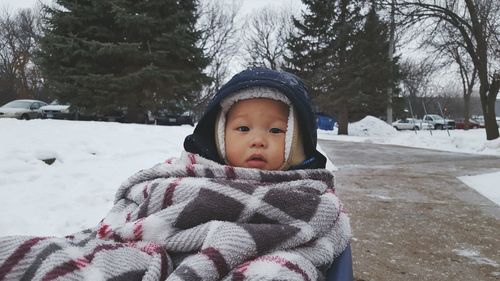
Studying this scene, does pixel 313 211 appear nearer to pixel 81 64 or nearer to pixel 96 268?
pixel 96 268

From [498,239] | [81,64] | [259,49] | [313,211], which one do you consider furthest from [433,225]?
[259,49]

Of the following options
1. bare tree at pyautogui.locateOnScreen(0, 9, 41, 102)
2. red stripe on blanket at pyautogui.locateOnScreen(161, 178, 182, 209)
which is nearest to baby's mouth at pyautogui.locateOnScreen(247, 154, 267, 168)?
red stripe on blanket at pyautogui.locateOnScreen(161, 178, 182, 209)

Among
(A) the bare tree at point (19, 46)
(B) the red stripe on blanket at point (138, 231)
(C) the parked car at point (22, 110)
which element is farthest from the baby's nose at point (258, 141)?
(A) the bare tree at point (19, 46)

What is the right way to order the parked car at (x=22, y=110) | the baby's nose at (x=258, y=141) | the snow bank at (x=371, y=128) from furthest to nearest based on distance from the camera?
the snow bank at (x=371, y=128)
the parked car at (x=22, y=110)
the baby's nose at (x=258, y=141)

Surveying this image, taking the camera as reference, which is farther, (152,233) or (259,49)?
(259,49)

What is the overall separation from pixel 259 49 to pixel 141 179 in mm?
32201

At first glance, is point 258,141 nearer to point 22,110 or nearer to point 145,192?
point 145,192

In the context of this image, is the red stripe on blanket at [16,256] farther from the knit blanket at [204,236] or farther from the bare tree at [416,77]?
the bare tree at [416,77]

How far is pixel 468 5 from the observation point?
40.0 ft

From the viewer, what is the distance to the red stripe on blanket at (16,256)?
88 cm

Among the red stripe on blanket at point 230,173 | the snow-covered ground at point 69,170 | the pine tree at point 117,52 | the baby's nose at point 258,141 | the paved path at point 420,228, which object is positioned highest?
the pine tree at point 117,52

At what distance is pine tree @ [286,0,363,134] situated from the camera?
63.9 ft

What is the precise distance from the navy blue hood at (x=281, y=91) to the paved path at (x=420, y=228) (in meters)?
1.05

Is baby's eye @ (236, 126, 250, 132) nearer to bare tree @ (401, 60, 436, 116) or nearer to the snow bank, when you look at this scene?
bare tree @ (401, 60, 436, 116)
